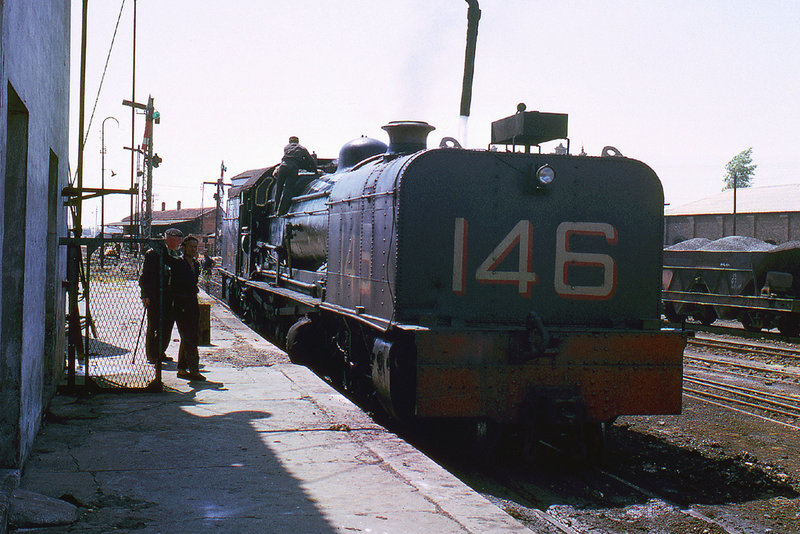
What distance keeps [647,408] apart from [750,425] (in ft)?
7.66

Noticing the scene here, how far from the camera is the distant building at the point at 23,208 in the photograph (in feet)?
13.4

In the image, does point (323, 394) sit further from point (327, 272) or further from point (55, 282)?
point (55, 282)

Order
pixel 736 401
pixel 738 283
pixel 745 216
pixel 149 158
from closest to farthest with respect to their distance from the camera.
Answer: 1. pixel 736 401
2. pixel 738 283
3. pixel 149 158
4. pixel 745 216

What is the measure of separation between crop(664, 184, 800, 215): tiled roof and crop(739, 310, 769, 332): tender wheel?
2843 cm

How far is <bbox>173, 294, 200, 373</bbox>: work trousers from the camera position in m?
8.27

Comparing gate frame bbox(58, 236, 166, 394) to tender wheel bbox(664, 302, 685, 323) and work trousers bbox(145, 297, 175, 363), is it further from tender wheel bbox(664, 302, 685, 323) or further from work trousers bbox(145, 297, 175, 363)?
tender wheel bbox(664, 302, 685, 323)

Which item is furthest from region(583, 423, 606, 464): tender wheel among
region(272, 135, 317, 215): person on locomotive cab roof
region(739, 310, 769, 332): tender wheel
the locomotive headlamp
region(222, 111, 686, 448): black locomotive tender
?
region(739, 310, 769, 332): tender wheel

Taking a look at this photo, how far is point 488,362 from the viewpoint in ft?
20.1

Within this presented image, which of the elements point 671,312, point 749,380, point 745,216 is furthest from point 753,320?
point 745,216

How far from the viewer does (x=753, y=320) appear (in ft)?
57.9

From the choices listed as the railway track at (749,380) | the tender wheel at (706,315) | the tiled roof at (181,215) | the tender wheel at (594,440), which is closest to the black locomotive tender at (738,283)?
the tender wheel at (706,315)

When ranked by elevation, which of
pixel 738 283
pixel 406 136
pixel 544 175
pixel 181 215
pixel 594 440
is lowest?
pixel 594 440

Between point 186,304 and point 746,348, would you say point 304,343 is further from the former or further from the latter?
point 746,348

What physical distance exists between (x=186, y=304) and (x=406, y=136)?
3.17m
